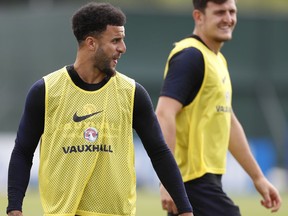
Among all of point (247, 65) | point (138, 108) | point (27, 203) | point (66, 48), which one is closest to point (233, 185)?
point (247, 65)

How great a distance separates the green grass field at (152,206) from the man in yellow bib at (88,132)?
21.6ft

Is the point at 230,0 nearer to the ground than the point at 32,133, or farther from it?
farther from it

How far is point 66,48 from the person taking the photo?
75.9ft

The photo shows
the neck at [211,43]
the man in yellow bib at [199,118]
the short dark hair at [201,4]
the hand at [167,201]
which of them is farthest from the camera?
the short dark hair at [201,4]

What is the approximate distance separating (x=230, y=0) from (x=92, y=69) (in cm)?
203

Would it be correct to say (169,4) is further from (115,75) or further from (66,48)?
(115,75)

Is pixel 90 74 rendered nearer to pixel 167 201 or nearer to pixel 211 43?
pixel 167 201

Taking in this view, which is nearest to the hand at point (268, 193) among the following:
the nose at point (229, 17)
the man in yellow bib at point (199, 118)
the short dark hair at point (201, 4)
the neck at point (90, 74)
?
the man in yellow bib at point (199, 118)

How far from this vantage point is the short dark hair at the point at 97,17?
627 cm

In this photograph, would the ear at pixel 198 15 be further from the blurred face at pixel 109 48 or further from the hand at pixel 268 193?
the blurred face at pixel 109 48

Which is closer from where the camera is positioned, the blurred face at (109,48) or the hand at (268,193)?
the blurred face at (109,48)

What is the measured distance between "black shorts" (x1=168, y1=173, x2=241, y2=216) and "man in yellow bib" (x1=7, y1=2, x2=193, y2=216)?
4.15 ft

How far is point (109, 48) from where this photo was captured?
6285mm

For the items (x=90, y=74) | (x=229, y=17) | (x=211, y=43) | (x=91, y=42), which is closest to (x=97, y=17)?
(x=91, y=42)
